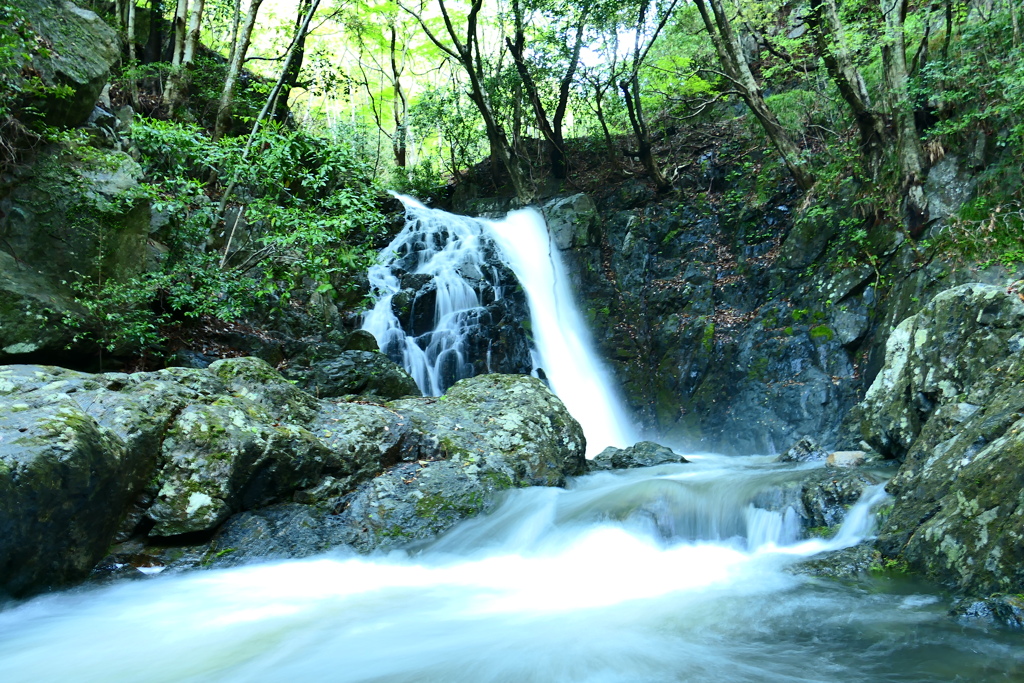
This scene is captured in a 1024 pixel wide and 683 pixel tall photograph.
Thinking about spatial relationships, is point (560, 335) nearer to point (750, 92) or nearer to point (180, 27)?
point (750, 92)

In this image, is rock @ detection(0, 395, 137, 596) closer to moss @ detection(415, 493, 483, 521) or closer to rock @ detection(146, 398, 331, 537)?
rock @ detection(146, 398, 331, 537)

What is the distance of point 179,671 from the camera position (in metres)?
2.94

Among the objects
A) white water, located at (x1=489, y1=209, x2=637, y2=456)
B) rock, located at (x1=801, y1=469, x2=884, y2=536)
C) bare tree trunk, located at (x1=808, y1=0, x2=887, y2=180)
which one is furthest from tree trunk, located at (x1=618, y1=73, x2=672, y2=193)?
rock, located at (x1=801, y1=469, x2=884, y2=536)

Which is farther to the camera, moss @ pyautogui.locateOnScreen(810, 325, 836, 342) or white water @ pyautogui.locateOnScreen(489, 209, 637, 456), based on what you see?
white water @ pyautogui.locateOnScreen(489, 209, 637, 456)

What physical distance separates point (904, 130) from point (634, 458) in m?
6.82

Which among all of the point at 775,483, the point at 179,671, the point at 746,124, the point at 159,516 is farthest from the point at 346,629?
the point at 746,124

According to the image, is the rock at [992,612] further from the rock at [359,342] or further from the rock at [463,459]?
the rock at [359,342]

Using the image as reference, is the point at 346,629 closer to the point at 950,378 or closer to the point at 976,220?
the point at 950,378

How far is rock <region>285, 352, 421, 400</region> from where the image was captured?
770 centimetres

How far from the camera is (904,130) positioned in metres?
9.27

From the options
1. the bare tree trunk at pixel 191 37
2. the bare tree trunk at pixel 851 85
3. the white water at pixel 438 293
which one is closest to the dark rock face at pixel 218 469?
the white water at pixel 438 293

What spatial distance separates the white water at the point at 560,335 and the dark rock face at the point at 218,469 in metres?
4.86

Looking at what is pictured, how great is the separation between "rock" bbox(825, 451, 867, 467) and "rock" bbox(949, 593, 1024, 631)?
10.3 ft

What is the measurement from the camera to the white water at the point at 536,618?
286cm
